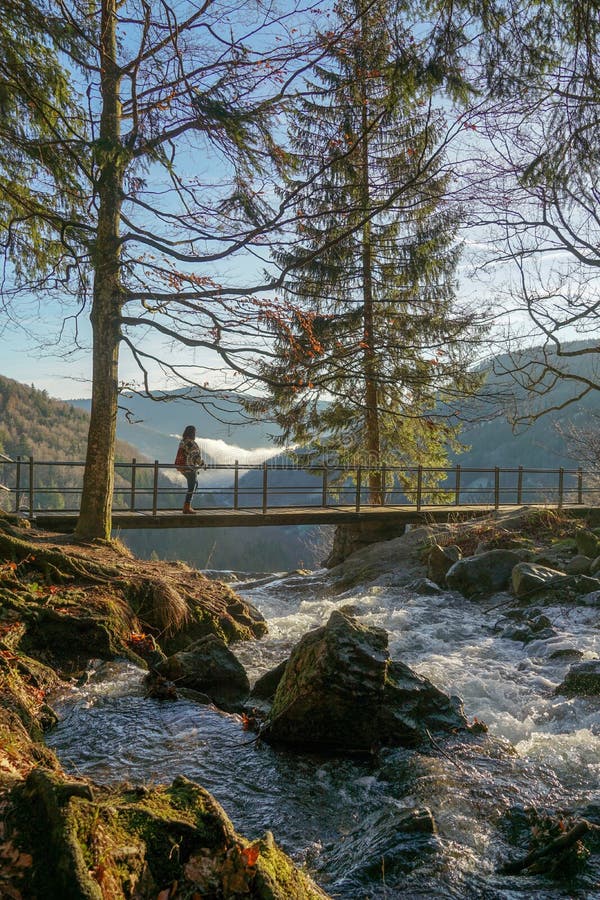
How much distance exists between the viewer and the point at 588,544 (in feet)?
34.0

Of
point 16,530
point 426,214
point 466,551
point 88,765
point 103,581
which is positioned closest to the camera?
point 88,765

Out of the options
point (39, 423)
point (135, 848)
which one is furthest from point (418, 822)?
point (39, 423)

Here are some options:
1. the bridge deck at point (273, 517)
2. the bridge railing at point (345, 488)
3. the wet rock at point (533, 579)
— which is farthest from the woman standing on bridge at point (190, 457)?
the wet rock at point (533, 579)

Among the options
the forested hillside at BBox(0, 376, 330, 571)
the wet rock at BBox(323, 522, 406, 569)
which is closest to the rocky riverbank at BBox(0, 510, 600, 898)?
the wet rock at BBox(323, 522, 406, 569)

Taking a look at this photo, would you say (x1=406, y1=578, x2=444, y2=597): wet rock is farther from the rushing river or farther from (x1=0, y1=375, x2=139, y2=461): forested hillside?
(x1=0, y1=375, x2=139, y2=461): forested hillside

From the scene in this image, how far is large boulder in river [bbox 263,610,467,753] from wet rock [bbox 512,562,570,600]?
4.59 meters

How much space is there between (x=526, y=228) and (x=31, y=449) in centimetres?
11111

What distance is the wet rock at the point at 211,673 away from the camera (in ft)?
17.3

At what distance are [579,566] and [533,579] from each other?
1.24 m

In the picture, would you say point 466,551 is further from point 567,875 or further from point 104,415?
point 567,875

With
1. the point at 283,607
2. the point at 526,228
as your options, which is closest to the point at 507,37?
the point at 526,228

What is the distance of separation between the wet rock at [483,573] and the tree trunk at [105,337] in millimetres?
5511

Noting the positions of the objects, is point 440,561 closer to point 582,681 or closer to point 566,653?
point 566,653

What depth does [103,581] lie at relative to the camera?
6652mm
